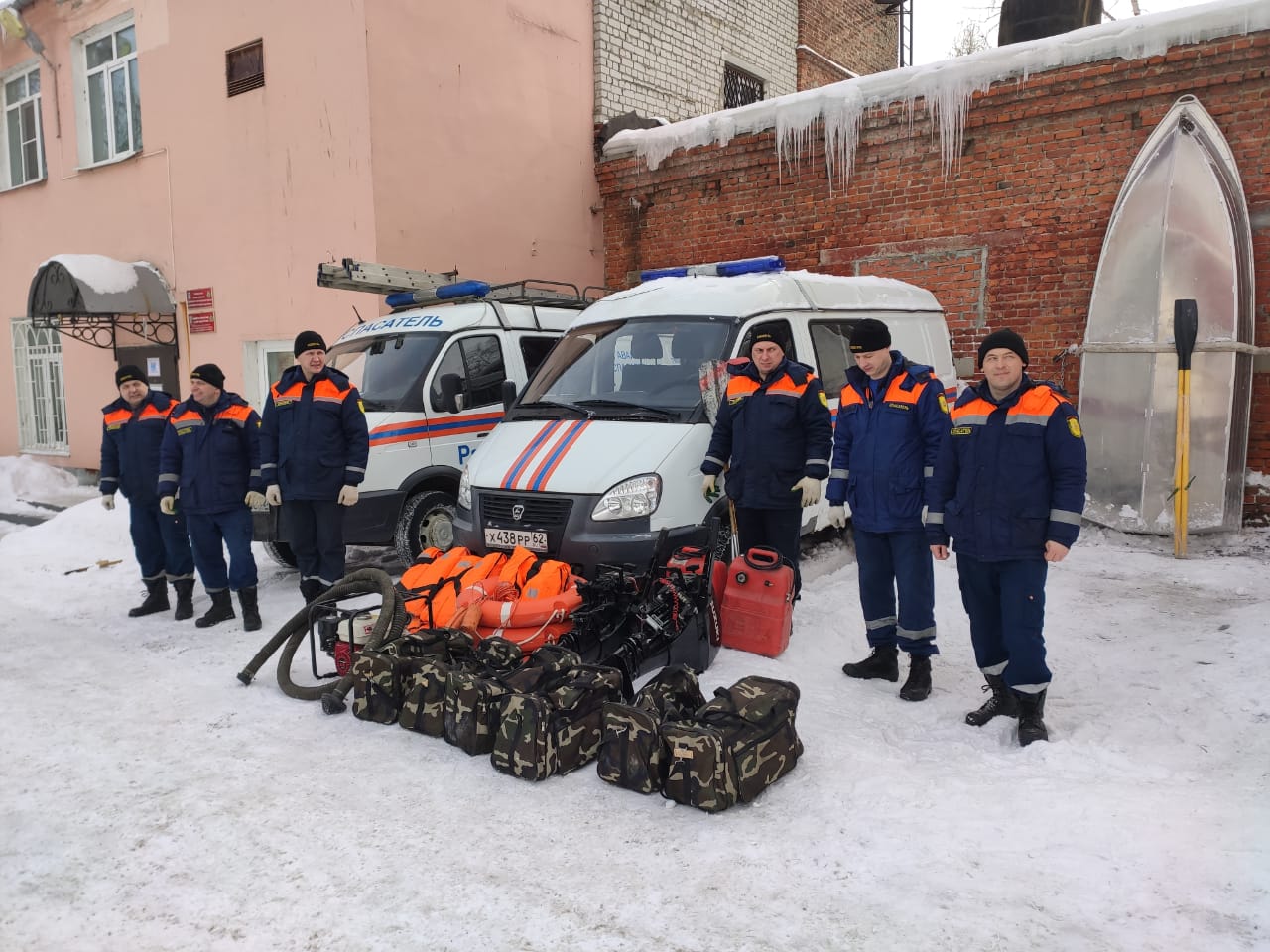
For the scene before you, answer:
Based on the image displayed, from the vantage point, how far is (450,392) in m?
7.04

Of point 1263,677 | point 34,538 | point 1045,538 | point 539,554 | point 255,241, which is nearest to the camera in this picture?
point 1045,538

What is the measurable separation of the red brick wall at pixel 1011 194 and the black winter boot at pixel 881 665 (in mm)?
5098

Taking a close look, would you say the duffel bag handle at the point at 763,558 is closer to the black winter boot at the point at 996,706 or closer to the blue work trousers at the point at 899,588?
the blue work trousers at the point at 899,588

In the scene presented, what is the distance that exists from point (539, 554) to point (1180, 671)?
139 inches

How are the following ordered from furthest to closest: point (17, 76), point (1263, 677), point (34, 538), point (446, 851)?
point (17, 76) < point (34, 538) < point (1263, 677) < point (446, 851)

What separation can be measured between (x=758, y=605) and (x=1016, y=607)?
144 cm

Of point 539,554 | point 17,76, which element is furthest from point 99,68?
point 539,554

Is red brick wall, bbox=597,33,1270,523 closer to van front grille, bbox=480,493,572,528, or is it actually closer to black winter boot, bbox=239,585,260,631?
van front grille, bbox=480,493,572,528

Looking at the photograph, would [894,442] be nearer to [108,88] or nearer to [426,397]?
[426,397]

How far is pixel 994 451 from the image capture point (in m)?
3.83

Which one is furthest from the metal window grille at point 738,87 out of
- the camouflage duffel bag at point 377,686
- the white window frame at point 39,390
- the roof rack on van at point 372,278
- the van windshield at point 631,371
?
the camouflage duffel bag at point 377,686

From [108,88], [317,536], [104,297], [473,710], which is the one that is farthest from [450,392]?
[108,88]

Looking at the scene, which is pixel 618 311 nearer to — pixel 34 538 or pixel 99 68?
pixel 34 538

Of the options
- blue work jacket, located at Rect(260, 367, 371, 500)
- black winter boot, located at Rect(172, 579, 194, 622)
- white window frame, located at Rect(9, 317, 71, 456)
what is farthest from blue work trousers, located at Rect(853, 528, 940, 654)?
white window frame, located at Rect(9, 317, 71, 456)
